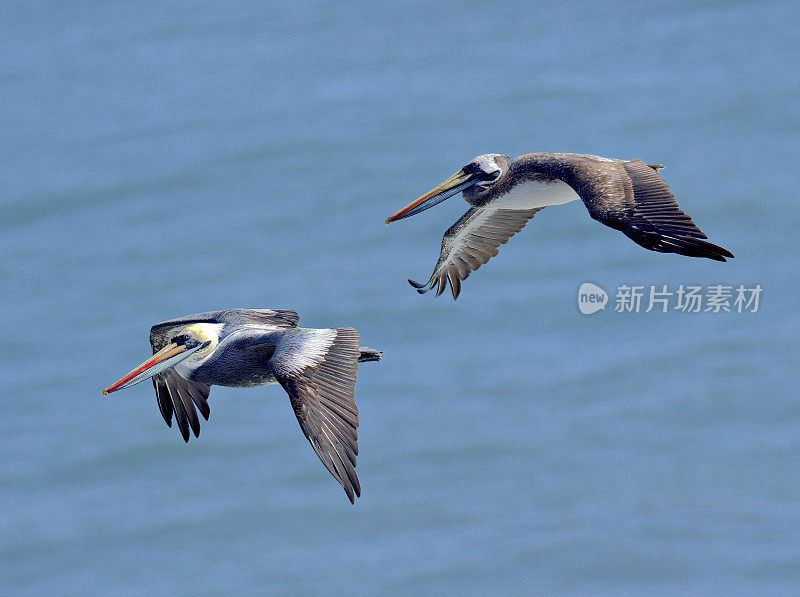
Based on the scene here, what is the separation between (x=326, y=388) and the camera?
1688 centimetres

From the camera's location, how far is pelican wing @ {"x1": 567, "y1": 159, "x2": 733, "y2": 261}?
15773mm

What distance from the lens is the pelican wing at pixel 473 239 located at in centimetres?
2020

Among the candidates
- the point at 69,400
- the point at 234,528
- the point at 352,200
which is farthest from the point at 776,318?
the point at 69,400

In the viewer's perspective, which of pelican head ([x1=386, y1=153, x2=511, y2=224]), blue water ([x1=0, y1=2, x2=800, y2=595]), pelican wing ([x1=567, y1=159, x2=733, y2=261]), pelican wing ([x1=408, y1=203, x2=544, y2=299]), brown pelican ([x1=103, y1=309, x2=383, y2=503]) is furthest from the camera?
blue water ([x1=0, y1=2, x2=800, y2=595])

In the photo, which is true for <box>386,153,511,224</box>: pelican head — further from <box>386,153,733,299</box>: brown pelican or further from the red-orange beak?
the red-orange beak

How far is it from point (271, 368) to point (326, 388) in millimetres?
730

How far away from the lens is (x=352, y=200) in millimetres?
51031

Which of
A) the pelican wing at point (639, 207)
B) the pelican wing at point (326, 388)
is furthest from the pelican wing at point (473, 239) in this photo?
the pelican wing at point (326, 388)

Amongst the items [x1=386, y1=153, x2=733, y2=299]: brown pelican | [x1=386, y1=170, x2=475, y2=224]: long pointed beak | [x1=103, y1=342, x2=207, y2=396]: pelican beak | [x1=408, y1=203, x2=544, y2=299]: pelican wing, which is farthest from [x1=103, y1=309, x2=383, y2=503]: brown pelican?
[x1=408, y1=203, x2=544, y2=299]: pelican wing

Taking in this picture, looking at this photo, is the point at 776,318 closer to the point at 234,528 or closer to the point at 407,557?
the point at 407,557

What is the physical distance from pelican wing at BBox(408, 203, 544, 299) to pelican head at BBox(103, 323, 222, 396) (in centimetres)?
295

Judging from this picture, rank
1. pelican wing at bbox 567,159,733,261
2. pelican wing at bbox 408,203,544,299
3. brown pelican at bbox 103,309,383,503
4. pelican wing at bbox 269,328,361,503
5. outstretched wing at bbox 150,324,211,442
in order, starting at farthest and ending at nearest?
1. pelican wing at bbox 408,203,544,299
2. outstretched wing at bbox 150,324,211,442
3. brown pelican at bbox 103,309,383,503
4. pelican wing at bbox 269,328,361,503
5. pelican wing at bbox 567,159,733,261

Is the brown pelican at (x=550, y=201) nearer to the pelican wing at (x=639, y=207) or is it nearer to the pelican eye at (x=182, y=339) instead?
the pelican wing at (x=639, y=207)

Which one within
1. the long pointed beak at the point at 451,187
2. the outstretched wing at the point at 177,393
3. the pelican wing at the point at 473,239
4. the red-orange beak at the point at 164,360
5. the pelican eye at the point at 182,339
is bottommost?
the outstretched wing at the point at 177,393
